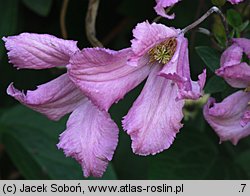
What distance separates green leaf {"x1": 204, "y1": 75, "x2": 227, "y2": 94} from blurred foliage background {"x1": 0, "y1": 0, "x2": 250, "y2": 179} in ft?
0.46

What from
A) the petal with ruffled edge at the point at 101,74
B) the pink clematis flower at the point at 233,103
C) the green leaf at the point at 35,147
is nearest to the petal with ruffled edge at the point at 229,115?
the pink clematis flower at the point at 233,103

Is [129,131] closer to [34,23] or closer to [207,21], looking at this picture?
[207,21]

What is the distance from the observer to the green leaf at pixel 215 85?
894mm

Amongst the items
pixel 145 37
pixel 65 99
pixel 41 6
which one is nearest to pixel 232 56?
pixel 145 37

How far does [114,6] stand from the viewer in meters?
1.39

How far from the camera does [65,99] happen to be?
88 centimetres

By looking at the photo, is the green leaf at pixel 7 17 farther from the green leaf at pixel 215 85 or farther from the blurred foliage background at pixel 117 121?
the green leaf at pixel 215 85

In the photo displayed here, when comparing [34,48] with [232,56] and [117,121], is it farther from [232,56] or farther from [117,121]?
[117,121]

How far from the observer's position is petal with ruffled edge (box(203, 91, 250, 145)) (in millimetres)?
867

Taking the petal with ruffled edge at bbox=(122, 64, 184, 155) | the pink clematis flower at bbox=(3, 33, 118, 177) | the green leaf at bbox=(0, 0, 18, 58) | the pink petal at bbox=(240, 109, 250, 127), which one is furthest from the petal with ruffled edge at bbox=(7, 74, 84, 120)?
the green leaf at bbox=(0, 0, 18, 58)

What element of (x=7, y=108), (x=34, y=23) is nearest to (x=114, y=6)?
(x=34, y=23)

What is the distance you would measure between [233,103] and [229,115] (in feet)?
0.06

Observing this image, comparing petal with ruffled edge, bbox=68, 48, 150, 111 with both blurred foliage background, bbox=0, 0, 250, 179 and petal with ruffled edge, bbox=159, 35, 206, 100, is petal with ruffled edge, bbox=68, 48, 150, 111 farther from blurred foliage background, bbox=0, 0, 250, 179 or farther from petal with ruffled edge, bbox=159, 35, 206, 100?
blurred foliage background, bbox=0, 0, 250, 179
